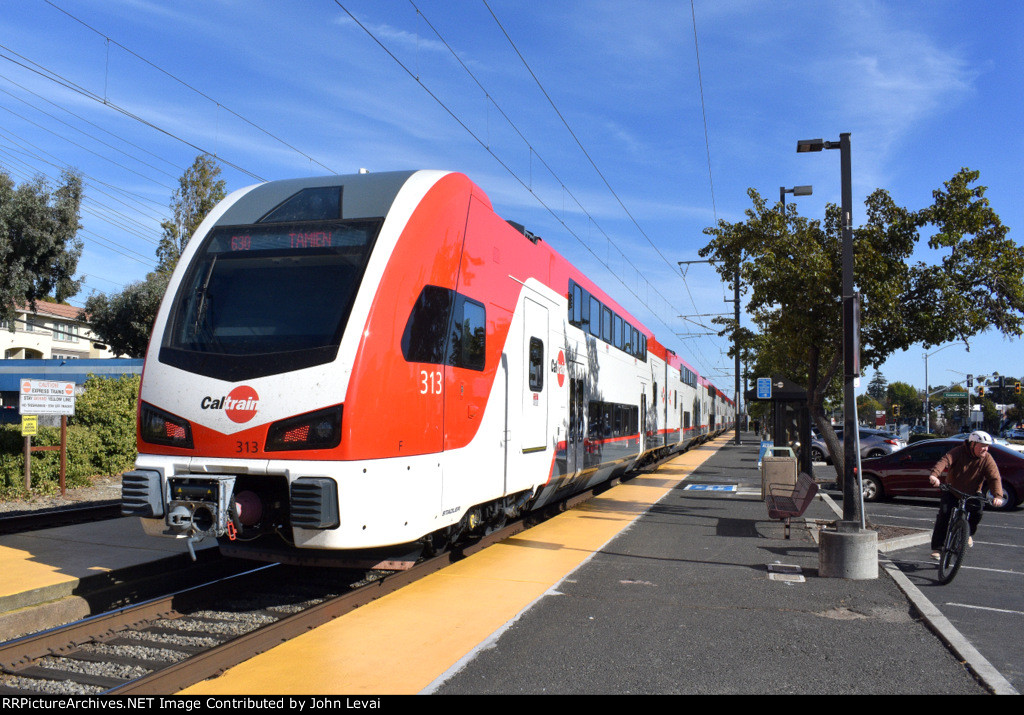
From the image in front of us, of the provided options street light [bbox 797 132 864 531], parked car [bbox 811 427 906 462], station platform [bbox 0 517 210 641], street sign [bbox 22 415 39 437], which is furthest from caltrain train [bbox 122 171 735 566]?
parked car [bbox 811 427 906 462]

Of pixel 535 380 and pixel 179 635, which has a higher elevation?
pixel 535 380

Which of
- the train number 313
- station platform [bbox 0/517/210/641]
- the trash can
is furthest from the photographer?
the trash can

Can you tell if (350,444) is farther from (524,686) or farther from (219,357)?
(524,686)

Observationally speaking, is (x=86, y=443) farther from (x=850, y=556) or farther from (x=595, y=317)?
(x=850, y=556)

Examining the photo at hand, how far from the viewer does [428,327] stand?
6.62m

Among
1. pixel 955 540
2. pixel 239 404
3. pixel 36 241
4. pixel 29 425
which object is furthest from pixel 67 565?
pixel 36 241

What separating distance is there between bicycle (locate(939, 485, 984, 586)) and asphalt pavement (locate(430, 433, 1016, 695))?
49cm

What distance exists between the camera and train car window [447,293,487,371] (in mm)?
7102

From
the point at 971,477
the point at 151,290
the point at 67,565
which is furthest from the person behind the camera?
the point at 151,290

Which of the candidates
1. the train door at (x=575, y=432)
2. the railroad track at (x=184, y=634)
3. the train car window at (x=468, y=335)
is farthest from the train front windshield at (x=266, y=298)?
the train door at (x=575, y=432)

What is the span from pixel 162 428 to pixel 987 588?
800 centimetres

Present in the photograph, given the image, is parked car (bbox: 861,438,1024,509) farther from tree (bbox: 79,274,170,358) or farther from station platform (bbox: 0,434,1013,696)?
tree (bbox: 79,274,170,358)

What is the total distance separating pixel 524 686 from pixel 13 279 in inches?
1175
